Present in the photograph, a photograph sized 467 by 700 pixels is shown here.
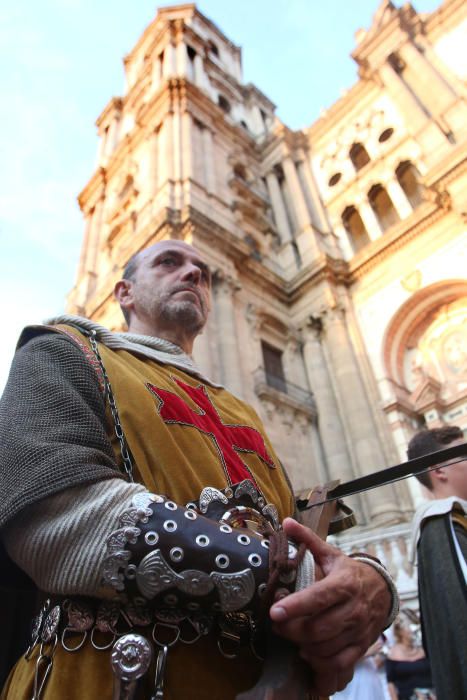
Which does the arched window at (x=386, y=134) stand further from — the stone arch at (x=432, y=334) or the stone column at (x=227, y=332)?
the stone column at (x=227, y=332)

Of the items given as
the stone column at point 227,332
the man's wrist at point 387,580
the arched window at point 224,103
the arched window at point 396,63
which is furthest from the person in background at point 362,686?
the arched window at point 224,103

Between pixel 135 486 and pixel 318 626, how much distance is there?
19.6 inches

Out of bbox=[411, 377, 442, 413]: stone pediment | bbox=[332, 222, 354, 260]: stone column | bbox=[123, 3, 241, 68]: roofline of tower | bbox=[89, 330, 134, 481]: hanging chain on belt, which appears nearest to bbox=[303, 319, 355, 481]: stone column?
bbox=[411, 377, 442, 413]: stone pediment

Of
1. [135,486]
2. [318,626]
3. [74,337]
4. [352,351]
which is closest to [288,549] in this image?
[318,626]

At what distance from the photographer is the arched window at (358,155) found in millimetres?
17188

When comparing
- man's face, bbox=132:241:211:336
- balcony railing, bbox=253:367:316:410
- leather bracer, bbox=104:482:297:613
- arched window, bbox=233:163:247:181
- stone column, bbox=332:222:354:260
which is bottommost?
leather bracer, bbox=104:482:297:613

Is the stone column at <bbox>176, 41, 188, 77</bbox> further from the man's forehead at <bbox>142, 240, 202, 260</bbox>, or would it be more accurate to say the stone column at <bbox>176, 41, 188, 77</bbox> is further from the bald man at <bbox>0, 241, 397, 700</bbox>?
the bald man at <bbox>0, 241, 397, 700</bbox>

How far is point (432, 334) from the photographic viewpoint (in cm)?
1251

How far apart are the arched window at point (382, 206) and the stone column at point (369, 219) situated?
0.19 meters

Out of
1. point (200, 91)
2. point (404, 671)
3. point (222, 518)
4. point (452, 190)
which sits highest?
point (200, 91)

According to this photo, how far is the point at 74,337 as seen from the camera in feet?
5.03

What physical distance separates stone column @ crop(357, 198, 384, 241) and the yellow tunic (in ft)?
46.3

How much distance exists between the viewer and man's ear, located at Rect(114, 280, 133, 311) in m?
2.46

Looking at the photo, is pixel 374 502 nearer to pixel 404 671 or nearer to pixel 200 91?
pixel 404 671
